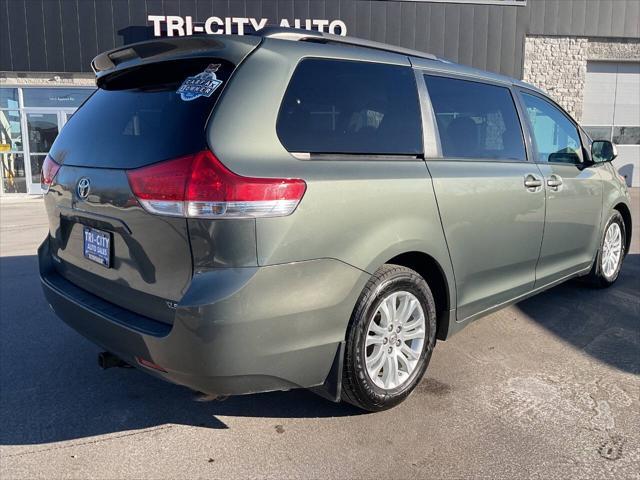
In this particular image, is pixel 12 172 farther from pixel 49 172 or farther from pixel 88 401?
pixel 88 401

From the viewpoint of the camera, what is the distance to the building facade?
13.5 m

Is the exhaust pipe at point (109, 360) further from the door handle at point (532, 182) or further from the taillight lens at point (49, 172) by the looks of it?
the door handle at point (532, 182)

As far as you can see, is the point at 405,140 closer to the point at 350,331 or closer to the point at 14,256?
the point at 350,331

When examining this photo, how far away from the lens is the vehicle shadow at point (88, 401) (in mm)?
2717

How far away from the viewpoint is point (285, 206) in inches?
84.4

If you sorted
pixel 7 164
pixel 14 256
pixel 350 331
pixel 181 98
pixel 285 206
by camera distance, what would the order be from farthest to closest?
pixel 7 164
pixel 14 256
pixel 350 331
pixel 181 98
pixel 285 206

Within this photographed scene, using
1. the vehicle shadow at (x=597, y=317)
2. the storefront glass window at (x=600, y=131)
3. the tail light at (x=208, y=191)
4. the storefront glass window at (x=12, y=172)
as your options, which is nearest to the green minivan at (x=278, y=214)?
the tail light at (x=208, y=191)

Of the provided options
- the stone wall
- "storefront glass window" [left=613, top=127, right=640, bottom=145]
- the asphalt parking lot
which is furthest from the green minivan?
"storefront glass window" [left=613, top=127, right=640, bottom=145]

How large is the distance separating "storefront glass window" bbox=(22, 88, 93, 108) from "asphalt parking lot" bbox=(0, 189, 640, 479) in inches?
475

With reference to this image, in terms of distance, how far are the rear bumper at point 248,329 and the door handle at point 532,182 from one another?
1.71m

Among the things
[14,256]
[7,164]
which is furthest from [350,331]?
[7,164]

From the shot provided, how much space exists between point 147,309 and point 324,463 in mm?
1070

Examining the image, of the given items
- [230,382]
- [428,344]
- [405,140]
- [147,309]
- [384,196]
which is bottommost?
[428,344]

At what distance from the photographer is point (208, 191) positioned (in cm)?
203
